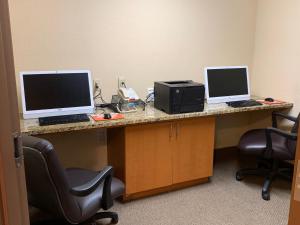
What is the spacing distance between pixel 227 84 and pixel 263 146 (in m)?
0.74

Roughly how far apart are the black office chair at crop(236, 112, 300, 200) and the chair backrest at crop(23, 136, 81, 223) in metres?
1.77

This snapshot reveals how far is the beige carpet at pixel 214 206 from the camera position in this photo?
8.28 feet

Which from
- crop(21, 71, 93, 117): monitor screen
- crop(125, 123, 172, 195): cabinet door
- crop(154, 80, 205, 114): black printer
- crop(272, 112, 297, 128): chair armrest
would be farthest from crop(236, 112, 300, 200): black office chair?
crop(21, 71, 93, 117): monitor screen

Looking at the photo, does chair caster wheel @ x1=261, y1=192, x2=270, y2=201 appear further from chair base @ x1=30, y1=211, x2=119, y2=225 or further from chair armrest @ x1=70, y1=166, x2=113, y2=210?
chair armrest @ x1=70, y1=166, x2=113, y2=210

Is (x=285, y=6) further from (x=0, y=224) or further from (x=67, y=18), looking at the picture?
(x=0, y=224)

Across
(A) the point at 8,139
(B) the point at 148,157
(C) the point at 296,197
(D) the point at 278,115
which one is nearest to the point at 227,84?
(D) the point at 278,115

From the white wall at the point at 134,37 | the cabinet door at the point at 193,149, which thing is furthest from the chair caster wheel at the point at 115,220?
the white wall at the point at 134,37

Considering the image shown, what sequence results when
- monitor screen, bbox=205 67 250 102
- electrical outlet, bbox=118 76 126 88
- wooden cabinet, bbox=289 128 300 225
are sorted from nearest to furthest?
wooden cabinet, bbox=289 128 300 225 → electrical outlet, bbox=118 76 126 88 → monitor screen, bbox=205 67 250 102

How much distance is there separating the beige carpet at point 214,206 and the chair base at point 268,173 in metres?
0.07

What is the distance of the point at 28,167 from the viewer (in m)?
1.77

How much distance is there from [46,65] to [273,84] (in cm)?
241

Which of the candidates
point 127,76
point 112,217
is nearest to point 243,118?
point 127,76

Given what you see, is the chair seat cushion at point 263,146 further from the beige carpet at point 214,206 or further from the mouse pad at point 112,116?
the mouse pad at point 112,116

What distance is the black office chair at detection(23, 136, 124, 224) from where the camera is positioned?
1.69 meters
